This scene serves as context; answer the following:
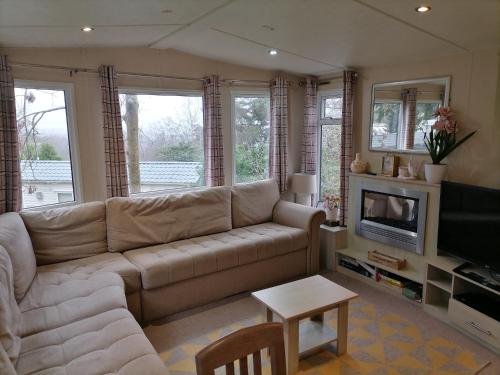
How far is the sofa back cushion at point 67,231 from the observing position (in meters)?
2.94

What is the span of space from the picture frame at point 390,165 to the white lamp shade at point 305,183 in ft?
3.10

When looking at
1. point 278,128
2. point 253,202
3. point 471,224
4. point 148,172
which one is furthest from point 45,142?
point 471,224

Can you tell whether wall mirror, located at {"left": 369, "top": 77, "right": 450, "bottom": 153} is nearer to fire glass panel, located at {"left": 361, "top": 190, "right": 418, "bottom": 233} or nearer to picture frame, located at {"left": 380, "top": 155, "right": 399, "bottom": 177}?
picture frame, located at {"left": 380, "top": 155, "right": 399, "bottom": 177}

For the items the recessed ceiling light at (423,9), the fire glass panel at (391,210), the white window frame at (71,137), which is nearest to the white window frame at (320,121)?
the fire glass panel at (391,210)

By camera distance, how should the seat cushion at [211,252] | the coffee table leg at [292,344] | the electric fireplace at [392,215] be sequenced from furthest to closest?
the electric fireplace at [392,215] < the seat cushion at [211,252] < the coffee table leg at [292,344]

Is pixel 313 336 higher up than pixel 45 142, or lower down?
lower down

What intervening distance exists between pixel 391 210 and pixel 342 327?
158 cm

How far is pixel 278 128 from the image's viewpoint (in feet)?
14.6

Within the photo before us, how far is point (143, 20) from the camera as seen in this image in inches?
103

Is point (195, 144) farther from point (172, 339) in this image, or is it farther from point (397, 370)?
point (397, 370)

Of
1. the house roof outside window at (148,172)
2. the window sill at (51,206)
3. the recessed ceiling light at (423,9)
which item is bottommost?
the window sill at (51,206)

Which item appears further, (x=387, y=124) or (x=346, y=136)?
(x=346, y=136)

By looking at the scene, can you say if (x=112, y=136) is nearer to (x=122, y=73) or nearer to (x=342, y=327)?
(x=122, y=73)

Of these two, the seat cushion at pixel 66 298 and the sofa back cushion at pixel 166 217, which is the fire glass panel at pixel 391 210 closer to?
the sofa back cushion at pixel 166 217
